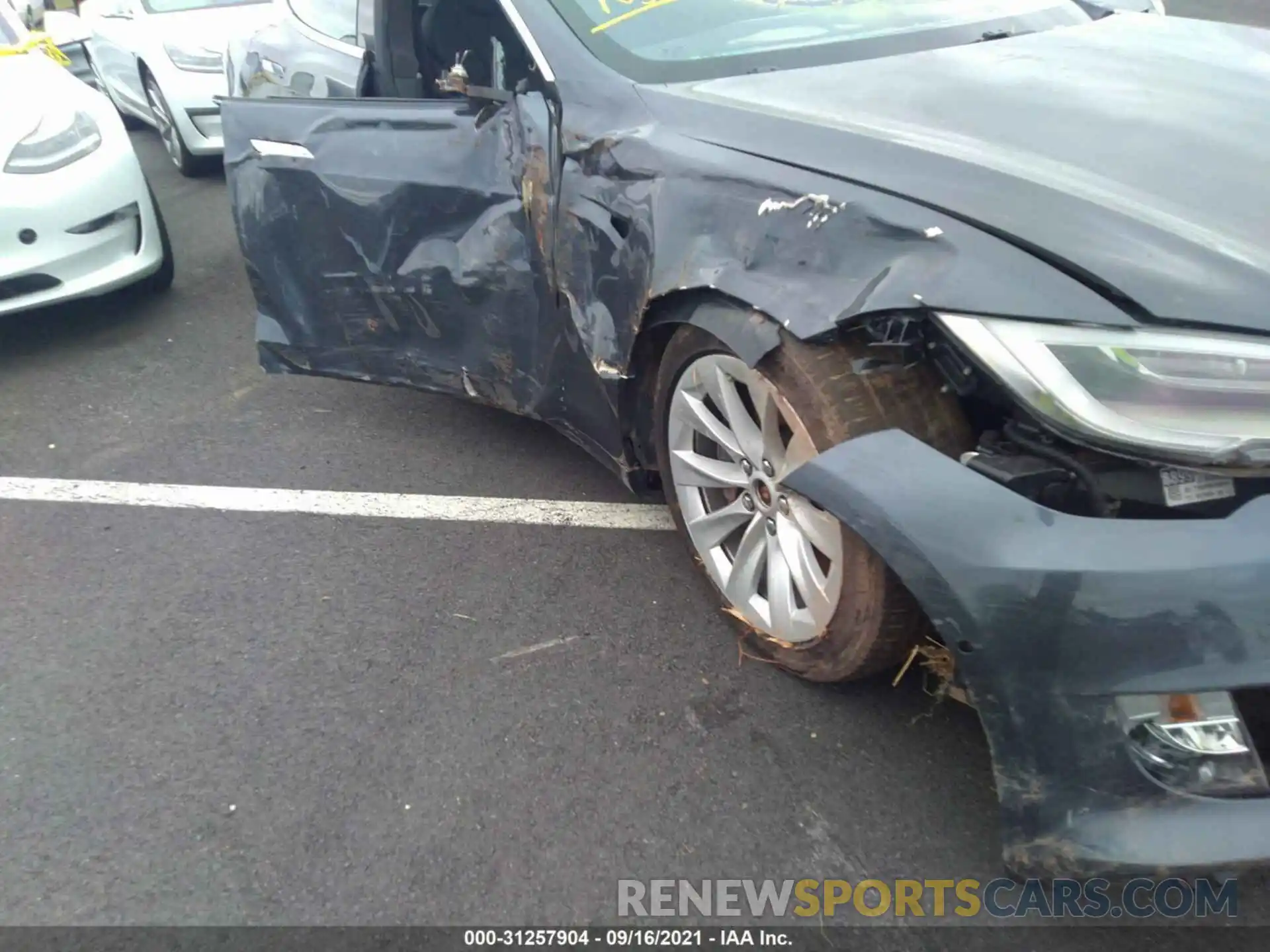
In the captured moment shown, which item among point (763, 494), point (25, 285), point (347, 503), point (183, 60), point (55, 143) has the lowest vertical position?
point (347, 503)

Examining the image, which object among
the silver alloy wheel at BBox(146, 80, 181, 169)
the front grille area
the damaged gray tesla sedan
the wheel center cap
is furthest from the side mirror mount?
the silver alloy wheel at BBox(146, 80, 181, 169)

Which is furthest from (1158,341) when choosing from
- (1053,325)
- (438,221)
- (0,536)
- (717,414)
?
(0,536)

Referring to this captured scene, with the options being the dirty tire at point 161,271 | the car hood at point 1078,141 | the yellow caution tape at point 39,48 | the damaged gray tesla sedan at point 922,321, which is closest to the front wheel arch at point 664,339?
the damaged gray tesla sedan at point 922,321

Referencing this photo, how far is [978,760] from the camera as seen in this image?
2.14 metres

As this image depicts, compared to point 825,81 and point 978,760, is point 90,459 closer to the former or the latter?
point 825,81

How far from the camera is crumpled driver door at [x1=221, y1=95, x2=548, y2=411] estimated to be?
2.76 meters

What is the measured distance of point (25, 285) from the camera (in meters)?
4.10

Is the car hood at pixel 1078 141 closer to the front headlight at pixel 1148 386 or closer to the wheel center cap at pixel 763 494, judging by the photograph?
the front headlight at pixel 1148 386

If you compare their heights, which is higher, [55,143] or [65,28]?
[65,28]

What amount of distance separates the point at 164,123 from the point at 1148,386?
7.04 m

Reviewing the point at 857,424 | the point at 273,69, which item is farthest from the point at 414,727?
the point at 273,69

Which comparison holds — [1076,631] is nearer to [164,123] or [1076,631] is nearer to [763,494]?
[763,494]

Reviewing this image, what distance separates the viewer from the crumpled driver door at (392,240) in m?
2.76

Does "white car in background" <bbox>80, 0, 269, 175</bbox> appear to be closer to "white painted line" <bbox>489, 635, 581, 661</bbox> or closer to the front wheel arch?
the front wheel arch
